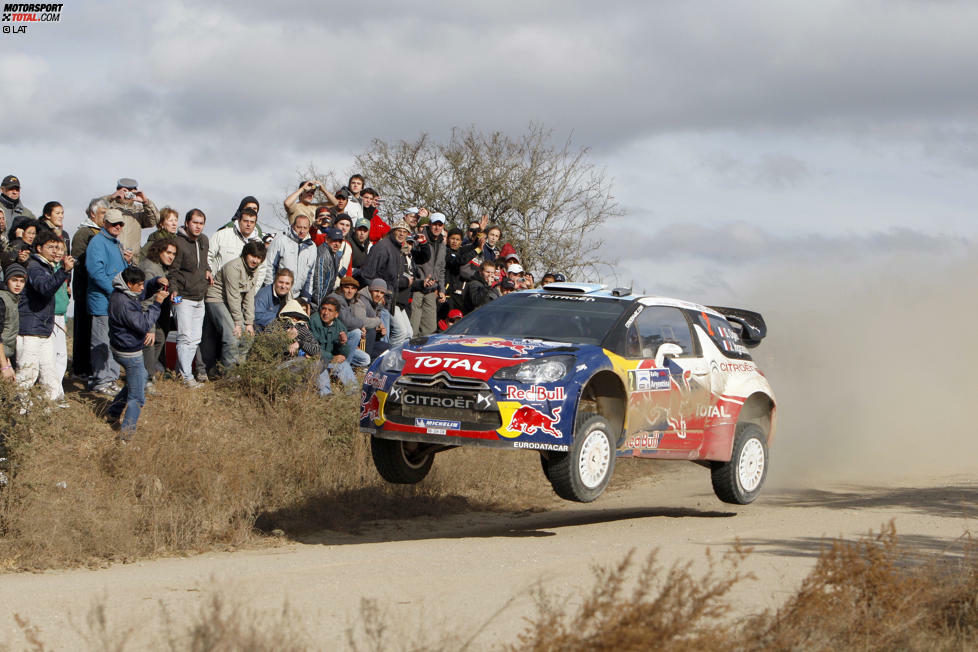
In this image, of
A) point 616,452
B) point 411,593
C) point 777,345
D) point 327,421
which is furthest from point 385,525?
point 777,345

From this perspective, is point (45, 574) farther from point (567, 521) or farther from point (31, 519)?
point (567, 521)

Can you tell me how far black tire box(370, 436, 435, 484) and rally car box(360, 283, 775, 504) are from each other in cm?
1

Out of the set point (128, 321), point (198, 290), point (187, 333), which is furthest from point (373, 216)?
point (128, 321)

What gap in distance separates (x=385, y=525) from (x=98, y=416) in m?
3.63

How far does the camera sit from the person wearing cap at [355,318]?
16.1 metres

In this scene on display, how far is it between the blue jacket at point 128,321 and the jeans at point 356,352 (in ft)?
10.4

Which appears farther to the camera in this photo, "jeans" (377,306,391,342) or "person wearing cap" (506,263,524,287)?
"person wearing cap" (506,263,524,287)

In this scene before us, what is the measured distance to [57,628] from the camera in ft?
25.1

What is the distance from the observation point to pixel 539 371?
34.2 ft

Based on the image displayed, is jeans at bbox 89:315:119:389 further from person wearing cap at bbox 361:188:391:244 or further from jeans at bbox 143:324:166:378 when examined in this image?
person wearing cap at bbox 361:188:391:244

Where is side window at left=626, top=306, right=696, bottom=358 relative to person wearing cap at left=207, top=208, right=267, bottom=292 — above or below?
below

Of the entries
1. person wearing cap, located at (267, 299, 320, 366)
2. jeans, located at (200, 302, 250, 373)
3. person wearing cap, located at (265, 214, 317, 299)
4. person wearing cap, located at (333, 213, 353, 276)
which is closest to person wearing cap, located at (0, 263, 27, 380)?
jeans, located at (200, 302, 250, 373)

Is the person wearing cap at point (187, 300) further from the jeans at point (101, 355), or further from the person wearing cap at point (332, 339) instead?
the person wearing cap at point (332, 339)

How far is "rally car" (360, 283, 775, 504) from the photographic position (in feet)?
33.9
